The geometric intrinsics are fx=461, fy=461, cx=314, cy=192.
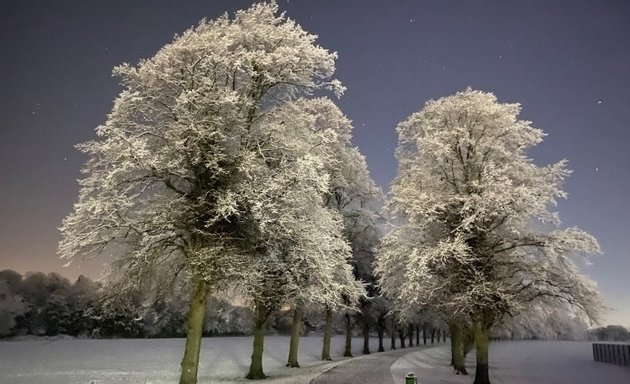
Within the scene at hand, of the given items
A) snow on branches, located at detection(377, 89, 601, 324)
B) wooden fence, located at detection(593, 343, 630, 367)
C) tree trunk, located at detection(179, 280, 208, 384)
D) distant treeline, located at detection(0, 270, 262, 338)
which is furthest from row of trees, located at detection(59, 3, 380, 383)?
distant treeline, located at detection(0, 270, 262, 338)

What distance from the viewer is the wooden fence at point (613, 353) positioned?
127 feet

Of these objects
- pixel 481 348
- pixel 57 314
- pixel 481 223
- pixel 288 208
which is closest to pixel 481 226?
pixel 481 223

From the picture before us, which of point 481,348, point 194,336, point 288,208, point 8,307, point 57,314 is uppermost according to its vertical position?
point 288,208

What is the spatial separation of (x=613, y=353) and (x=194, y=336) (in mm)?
41707

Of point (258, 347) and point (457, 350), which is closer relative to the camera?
point (258, 347)

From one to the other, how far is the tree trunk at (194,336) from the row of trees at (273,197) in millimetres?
52

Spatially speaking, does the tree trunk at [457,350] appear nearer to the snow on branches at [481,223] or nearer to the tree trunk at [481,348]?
the tree trunk at [481,348]

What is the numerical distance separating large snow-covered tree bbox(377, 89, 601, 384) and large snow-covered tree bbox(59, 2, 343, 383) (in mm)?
6297

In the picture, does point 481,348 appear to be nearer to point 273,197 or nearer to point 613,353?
point 273,197

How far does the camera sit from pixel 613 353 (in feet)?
135

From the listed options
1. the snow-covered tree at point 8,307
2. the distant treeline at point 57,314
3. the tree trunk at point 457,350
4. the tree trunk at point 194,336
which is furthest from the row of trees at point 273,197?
the snow-covered tree at point 8,307

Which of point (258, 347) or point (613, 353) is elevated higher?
point (258, 347)

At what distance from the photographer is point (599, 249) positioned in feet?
55.6

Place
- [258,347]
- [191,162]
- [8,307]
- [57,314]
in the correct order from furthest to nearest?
[57,314] < [8,307] < [258,347] < [191,162]
